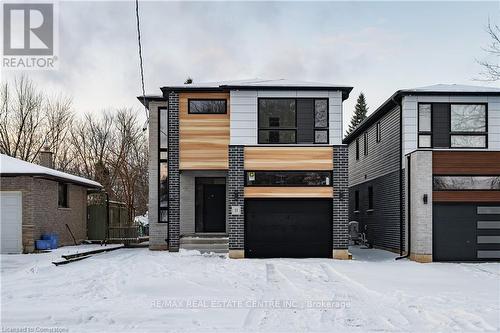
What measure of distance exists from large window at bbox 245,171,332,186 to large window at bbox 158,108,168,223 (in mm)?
4559

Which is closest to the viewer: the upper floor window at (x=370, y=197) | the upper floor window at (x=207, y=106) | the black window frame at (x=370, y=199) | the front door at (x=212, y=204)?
the upper floor window at (x=207, y=106)

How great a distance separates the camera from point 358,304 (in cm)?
940

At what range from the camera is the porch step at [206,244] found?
18.4 metres

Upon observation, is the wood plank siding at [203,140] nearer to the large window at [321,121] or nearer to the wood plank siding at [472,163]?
the large window at [321,121]

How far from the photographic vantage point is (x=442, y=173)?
1638 cm

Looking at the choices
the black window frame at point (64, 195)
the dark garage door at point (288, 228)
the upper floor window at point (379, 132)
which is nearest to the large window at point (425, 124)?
the upper floor window at point (379, 132)

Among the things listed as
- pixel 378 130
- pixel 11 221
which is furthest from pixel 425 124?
pixel 11 221

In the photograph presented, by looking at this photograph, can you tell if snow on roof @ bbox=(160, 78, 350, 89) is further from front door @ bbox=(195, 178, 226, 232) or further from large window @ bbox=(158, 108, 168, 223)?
front door @ bbox=(195, 178, 226, 232)

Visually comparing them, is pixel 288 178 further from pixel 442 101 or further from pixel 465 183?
pixel 442 101

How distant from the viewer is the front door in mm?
19880

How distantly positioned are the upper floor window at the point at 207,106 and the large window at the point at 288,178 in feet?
9.55

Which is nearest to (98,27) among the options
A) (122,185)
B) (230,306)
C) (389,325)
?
(230,306)

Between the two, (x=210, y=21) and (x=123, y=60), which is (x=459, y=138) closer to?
(x=210, y=21)

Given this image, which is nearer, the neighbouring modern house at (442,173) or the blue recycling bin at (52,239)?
the neighbouring modern house at (442,173)
